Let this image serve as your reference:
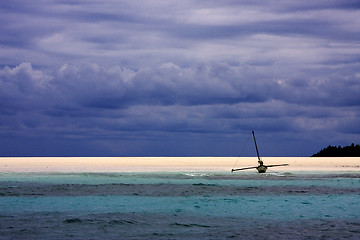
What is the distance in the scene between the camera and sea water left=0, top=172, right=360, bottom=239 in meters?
19.5

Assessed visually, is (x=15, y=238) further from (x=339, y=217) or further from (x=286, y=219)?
(x=339, y=217)

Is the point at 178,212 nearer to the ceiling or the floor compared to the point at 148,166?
nearer to the floor

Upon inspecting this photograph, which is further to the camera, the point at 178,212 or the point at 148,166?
the point at 148,166

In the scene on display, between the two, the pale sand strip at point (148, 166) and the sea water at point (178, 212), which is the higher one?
the pale sand strip at point (148, 166)

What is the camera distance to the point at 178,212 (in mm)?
25250

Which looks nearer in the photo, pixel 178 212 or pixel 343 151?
pixel 178 212

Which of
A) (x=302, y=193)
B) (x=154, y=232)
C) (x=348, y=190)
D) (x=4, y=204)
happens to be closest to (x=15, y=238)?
(x=154, y=232)

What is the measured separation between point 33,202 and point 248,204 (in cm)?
1153

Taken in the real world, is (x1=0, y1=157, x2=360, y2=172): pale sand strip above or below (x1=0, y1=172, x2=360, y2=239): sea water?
above

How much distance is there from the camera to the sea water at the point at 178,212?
19.5 metres

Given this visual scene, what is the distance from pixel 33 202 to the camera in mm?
28641

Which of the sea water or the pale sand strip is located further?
the pale sand strip

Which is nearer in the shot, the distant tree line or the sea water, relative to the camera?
the sea water

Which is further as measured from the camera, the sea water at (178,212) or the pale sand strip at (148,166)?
the pale sand strip at (148,166)
